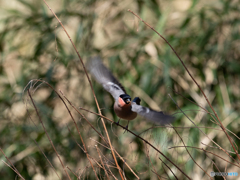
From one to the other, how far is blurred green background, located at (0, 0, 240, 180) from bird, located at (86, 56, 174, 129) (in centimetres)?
43

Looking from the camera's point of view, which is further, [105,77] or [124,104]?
[105,77]

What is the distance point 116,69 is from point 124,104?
808mm

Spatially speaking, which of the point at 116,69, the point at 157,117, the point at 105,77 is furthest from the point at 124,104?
the point at 116,69

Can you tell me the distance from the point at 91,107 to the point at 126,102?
0.94 metres

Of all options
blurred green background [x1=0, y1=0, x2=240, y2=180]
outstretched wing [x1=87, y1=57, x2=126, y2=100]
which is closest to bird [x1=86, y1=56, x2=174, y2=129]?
outstretched wing [x1=87, y1=57, x2=126, y2=100]

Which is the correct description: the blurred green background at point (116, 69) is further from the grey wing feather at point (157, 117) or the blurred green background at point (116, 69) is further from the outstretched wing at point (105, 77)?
the grey wing feather at point (157, 117)

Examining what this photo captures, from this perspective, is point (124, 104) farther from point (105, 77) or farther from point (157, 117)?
point (157, 117)

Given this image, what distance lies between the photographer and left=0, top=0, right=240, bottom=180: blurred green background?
1.85 metres

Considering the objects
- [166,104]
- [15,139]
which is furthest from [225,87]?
[15,139]

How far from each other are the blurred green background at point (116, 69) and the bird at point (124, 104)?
1.42 ft

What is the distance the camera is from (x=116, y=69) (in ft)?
6.48

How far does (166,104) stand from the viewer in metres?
1.88

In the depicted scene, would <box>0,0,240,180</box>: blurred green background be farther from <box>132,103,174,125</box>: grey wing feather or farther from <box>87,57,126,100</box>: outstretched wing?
<box>132,103,174,125</box>: grey wing feather

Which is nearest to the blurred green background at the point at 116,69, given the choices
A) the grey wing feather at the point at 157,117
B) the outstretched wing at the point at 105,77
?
the outstretched wing at the point at 105,77
